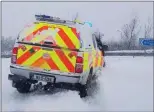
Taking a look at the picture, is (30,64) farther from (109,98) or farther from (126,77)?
(126,77)

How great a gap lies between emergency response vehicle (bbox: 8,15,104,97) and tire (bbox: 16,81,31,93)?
0.40 m

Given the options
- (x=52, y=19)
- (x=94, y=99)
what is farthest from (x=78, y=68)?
(x=52, y=19)

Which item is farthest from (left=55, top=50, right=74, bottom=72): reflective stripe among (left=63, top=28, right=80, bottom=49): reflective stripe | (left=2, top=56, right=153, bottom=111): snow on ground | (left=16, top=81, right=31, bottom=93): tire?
(left=16, top=81, right=31, bottom=93): tire

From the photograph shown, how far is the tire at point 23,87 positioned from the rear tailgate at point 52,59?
3.02 feet

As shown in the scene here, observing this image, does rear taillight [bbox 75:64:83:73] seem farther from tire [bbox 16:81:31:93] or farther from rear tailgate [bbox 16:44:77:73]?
tire [bbox 16:81:31:93]

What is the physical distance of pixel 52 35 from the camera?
31.7ft

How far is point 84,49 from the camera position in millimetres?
9609

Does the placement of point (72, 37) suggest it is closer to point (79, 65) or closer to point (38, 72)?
point (79, 65)

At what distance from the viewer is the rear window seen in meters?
9.53

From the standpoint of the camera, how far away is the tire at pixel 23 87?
10368 millimetres

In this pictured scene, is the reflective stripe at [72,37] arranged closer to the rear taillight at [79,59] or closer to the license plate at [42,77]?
the rear taillight at [79,59]

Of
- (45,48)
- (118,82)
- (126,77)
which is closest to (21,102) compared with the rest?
(45,48)

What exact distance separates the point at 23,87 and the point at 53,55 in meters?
1.60

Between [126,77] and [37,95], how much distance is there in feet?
15.1
